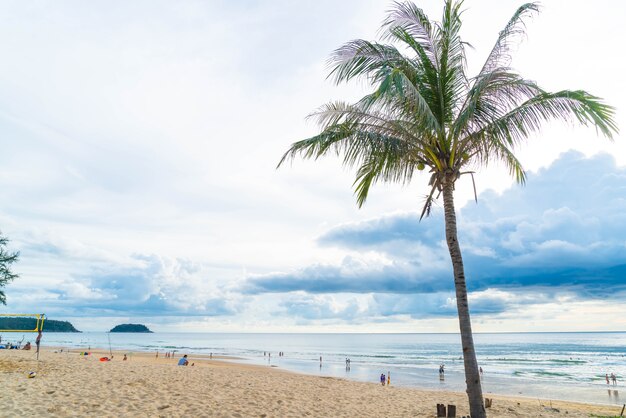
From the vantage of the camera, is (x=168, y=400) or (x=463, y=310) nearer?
(x=463, y=310)

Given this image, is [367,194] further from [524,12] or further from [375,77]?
[524,12]

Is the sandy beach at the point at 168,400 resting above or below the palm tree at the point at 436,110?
below

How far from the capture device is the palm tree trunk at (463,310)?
8.34 m

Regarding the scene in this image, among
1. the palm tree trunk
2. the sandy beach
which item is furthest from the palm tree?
the sandy beach

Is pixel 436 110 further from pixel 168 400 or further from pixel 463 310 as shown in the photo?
pixel 168 400

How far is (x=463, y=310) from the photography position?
859 cm

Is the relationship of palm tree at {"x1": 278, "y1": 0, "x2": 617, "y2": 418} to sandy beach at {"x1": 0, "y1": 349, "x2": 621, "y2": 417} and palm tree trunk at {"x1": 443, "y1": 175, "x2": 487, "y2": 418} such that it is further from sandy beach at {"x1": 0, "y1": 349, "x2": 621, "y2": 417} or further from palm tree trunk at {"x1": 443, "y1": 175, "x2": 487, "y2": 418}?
sandy beach at {"x1": 0, "y1": 349, "x2": 621, "y2": 417}

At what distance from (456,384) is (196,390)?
2639cm

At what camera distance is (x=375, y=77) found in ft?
30.0

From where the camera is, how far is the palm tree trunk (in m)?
8.34

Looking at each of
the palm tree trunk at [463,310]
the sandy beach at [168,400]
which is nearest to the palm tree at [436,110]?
the palm tree trunk at [463,310]

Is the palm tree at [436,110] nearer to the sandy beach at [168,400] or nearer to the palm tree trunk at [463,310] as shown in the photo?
the palm tree trunk at [463,310]

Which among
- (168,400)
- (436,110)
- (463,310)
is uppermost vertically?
(436,110)

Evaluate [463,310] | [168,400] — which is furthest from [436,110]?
[168,400]
